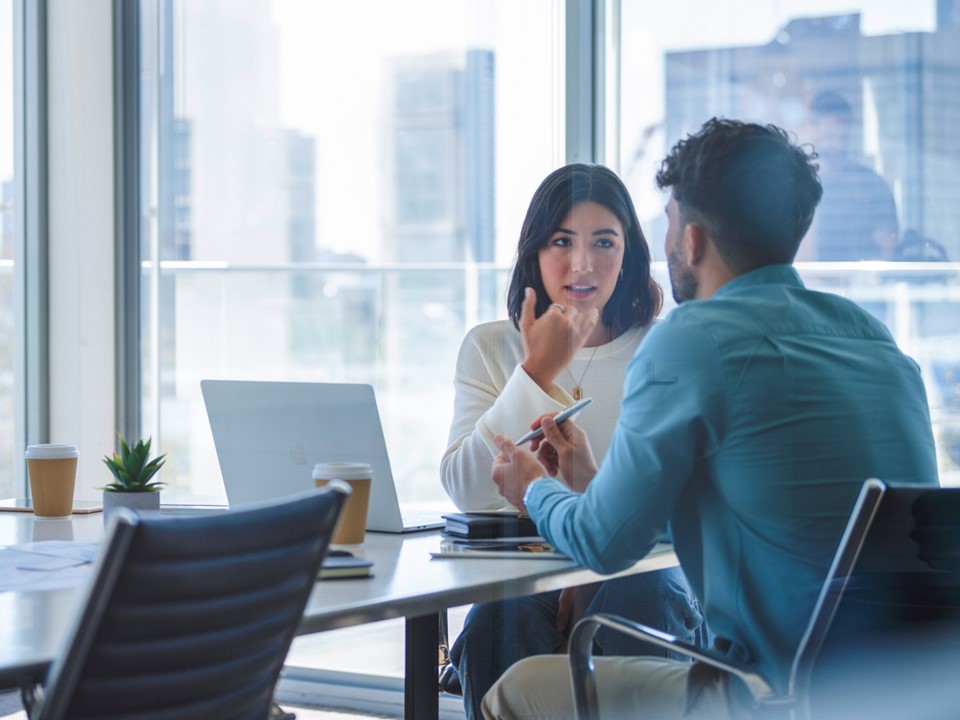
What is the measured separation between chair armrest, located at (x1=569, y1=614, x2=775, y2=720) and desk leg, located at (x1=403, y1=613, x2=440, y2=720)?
0.99 feet

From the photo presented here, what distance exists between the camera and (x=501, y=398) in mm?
2248

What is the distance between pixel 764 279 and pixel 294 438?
0.86m

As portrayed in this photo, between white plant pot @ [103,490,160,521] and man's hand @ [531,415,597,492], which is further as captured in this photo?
white plant pot @ [103,490,160,521]

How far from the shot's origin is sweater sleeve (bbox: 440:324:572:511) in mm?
2154

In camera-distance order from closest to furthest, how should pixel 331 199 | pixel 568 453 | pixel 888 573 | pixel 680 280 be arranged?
1. pixel 888 573
2. pixel 680 280
3. pixel 568 453
4. pixel 331 199

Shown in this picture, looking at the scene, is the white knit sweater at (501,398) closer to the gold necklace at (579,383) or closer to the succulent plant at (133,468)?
the gold necklace at (579,383)

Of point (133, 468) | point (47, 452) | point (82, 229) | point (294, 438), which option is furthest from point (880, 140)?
point (82, 229)

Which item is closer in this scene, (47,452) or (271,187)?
(47,452)

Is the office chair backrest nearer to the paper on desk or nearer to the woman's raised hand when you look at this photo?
the woman's raised hand

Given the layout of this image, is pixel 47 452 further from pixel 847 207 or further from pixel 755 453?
pixel 847 207

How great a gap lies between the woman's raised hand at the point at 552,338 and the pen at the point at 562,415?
0.36ft

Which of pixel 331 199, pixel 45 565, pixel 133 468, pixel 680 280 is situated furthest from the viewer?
pixel 331 199

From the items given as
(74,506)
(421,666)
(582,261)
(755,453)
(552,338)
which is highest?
(582,261)

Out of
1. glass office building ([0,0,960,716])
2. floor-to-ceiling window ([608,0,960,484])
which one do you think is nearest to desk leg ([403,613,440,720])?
floor-to-ceiling window ([608,0,960,484])
